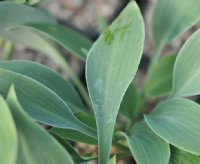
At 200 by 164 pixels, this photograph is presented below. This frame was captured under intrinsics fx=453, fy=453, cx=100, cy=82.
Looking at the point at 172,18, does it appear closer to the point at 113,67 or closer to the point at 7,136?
the point at 113,67

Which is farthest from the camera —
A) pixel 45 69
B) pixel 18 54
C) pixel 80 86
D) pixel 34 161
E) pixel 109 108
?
pixel 18 54

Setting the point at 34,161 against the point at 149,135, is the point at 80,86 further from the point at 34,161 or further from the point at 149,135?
the point at 34,161

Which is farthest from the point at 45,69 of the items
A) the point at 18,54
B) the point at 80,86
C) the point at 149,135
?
the point at 18,54

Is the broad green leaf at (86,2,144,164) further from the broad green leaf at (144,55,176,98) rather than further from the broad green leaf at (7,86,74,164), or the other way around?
the broad green leaf at (144,55,176,98)

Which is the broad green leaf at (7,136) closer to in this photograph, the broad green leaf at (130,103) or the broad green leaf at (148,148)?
the broad green leaf at (148,148)

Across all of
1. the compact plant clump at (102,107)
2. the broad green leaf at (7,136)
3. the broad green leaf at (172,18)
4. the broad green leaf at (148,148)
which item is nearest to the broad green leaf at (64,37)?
the compact plant clump at (102,107)

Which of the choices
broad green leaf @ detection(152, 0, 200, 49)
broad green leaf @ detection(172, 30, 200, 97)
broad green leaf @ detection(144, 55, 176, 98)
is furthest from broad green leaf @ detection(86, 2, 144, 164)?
broad green leaf @ detection(144, 55, 176, 98)

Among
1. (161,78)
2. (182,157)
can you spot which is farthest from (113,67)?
(161,78)
